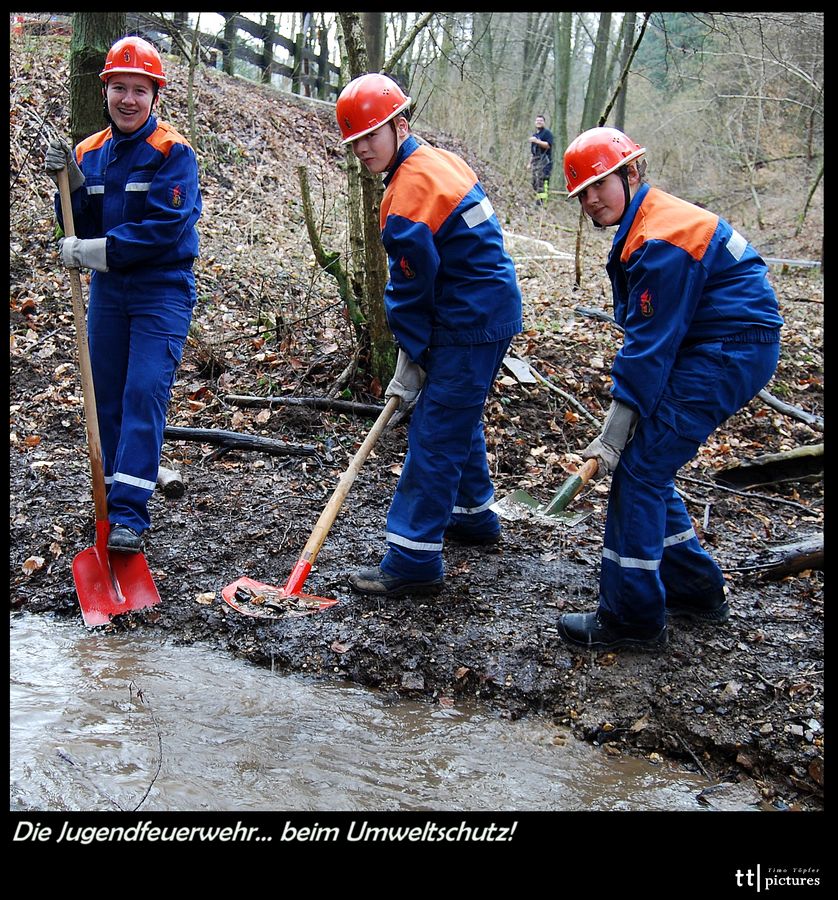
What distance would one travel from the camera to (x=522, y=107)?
66.2 feet

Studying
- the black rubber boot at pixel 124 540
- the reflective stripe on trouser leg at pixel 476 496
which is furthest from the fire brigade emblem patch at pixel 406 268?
the black rubber boot at pixel 124 540

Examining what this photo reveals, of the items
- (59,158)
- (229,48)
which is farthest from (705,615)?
(229,48)

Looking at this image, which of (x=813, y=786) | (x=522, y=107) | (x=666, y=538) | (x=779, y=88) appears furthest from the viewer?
(x=522, y=107)

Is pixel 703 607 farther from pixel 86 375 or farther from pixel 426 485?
pixel 86 375

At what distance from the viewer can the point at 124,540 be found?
12.6 feet

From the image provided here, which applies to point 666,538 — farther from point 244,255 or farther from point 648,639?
point 244,255

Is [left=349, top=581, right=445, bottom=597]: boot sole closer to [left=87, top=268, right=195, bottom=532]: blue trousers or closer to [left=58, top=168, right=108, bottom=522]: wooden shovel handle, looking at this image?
[left=87, top=268, right=195, bottom=532]: blue trousers

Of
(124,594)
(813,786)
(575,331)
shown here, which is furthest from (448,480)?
(575,331)

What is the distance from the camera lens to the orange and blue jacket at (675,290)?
124 inches

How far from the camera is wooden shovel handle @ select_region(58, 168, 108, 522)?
3814 millimetres

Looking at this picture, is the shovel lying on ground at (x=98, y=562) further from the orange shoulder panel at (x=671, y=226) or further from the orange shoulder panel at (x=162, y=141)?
the orange shoulder panel at (x=671, y=226)

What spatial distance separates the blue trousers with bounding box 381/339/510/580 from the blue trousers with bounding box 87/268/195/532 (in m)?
1.21

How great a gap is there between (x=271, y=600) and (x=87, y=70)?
5.09 m

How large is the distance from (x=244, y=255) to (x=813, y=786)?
7.25 metres
